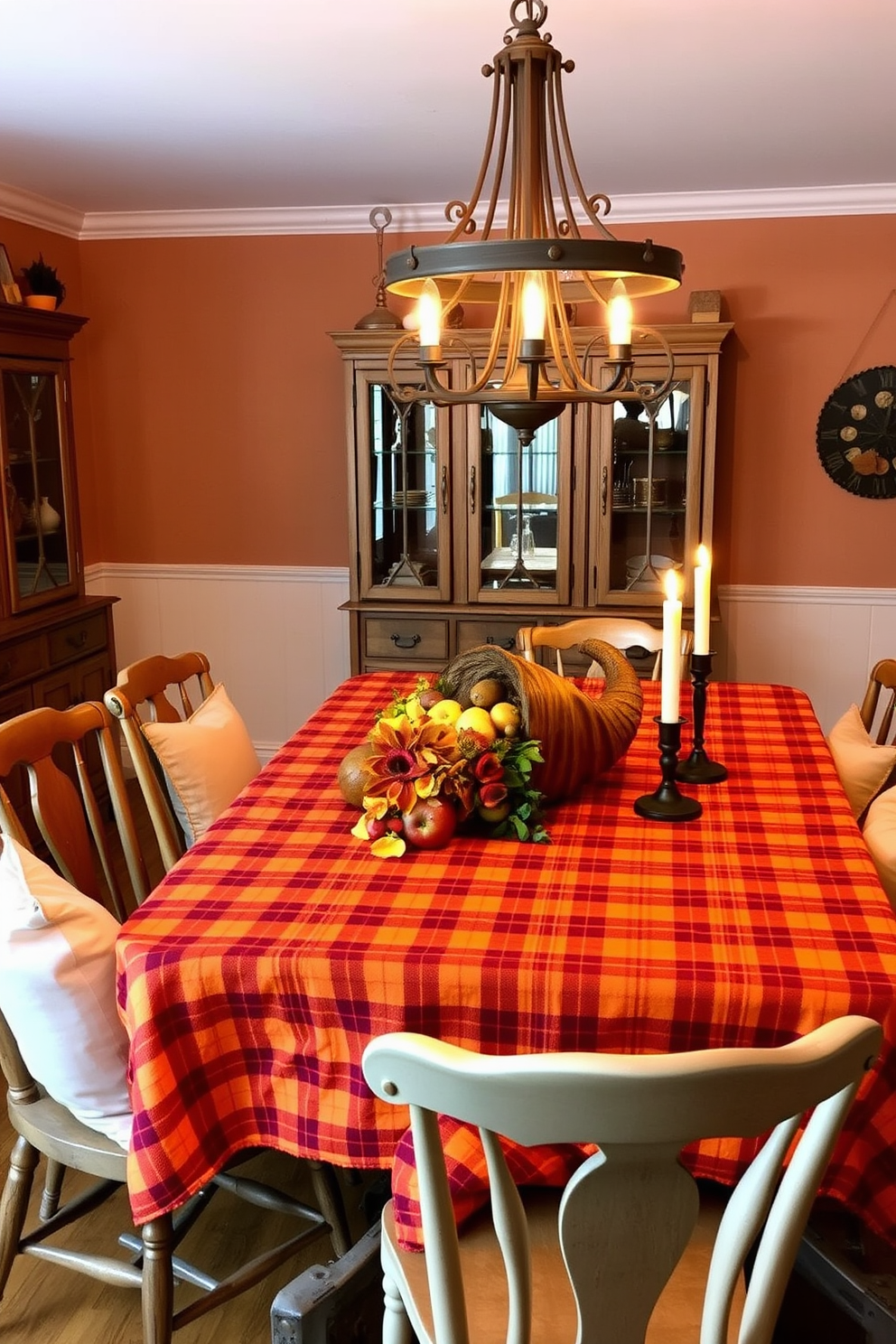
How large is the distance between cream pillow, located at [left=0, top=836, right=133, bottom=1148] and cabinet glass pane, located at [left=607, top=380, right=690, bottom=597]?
8.85ft

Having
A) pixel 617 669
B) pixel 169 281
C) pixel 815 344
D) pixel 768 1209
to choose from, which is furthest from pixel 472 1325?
pixel 169 281

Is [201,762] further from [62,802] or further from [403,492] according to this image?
[403,492]

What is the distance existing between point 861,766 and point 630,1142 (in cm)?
166

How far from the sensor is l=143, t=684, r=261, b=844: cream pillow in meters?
2.31

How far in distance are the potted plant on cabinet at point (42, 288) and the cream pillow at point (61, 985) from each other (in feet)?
8.95

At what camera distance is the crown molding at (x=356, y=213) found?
393cm

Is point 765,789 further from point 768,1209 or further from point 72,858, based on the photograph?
point 72,858

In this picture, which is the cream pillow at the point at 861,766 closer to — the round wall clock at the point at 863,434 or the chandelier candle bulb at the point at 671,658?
the chandelier candle bulb at the point at 671,658

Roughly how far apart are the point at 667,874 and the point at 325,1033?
0.58 meters

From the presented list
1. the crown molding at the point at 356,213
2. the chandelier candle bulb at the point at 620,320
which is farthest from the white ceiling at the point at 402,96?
the chandelier candle bulb at the point at 620,320

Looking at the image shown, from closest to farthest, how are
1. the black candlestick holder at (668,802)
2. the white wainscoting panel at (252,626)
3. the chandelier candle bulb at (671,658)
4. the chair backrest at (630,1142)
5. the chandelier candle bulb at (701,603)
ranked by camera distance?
the chair backrest at (630,1142), the chandelier candle bulb at (671,658), the black candlestick holder at (668,802), the chandelier candle bulb at (701,603), the white wainscoting panel at (252,626)

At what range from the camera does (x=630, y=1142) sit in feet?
3.30

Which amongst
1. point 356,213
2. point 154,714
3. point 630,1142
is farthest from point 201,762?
point 356,213

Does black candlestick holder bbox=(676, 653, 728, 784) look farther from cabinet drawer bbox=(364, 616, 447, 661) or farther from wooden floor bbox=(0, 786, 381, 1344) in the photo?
cabinet drawer bbox=(364, 616, 447, 661)
